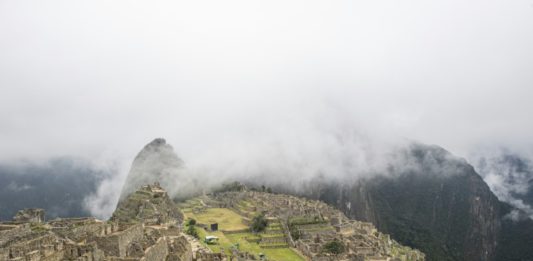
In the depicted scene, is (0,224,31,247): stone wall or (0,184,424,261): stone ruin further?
(0,224,31,247): stone wall

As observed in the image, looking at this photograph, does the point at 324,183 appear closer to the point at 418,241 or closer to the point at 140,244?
the point at 418,241

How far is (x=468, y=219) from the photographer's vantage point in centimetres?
19900

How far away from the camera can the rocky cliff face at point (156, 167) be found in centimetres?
9375

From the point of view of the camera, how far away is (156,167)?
101 m

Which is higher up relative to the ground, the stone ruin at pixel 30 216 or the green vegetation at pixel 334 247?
the stone ruin at pixel 30 216

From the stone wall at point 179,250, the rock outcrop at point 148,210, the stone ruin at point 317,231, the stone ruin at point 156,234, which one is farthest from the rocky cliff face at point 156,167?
the stone wall at point 179,250

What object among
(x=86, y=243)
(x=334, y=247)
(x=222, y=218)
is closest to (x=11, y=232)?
(x=86, y=243)

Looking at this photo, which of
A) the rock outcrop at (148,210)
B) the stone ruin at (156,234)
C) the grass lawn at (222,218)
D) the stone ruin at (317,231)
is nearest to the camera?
the stone ruin at (156,234)

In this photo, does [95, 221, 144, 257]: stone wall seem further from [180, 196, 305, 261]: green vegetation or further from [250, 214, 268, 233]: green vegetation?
[250, 214, 268, 233]: green vegetation

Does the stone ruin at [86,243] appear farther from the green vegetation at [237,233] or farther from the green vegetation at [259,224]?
the green vegetation at [259,224]

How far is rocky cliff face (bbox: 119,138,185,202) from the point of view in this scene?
3691 inches

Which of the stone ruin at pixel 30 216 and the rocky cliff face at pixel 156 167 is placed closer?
the stone ruin at pixel 30 216

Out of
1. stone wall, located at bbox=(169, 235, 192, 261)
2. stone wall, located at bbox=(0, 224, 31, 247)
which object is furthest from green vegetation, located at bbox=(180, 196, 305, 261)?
stone wall, located at bbox=(0, 224, 31, 247)

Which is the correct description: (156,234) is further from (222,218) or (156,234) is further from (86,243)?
(222,218)
